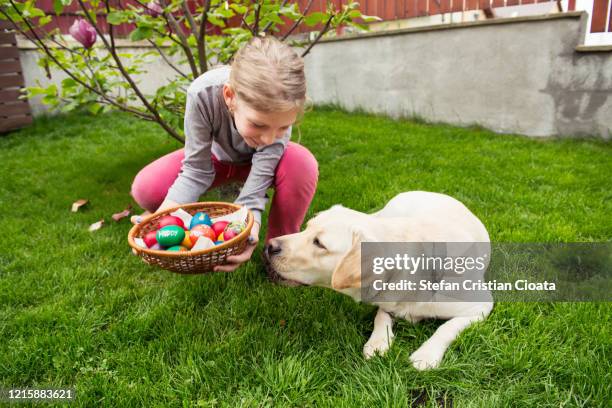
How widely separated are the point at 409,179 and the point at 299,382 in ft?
7.52

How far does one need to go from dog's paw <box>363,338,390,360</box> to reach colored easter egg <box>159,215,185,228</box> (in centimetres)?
95

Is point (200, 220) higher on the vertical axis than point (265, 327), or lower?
higher

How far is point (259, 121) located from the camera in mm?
1771

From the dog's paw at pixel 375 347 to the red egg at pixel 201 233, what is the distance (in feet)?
2.58

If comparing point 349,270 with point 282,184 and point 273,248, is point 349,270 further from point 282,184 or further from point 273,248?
point 282,184

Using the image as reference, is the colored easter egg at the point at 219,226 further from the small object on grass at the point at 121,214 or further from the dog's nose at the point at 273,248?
the small object on grass at the point at 121,214

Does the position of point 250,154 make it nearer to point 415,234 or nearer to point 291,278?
point 291,278

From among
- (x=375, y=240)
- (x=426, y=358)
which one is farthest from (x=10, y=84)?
(x=426, y=358)

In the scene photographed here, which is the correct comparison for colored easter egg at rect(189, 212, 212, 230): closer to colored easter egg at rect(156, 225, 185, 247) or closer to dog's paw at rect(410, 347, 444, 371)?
colored easter egg at rect(156, 225, 185, 247)

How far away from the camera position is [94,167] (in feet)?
13.7

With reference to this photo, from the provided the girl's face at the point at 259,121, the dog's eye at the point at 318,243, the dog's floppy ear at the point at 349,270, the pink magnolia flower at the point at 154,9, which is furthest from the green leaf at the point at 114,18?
the dog's floppy ear at the point at 349,270

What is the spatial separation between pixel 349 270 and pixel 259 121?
68 cm

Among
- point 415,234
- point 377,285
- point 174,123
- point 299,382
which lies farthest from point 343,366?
point 174,123

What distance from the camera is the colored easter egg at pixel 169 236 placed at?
6.01 ft
